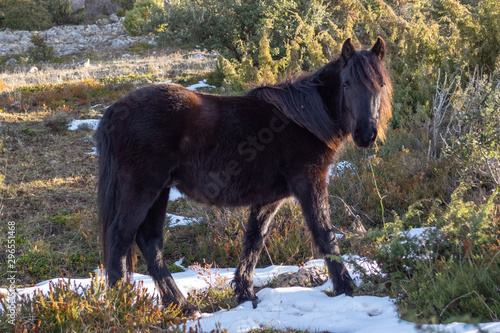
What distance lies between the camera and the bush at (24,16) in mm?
35469

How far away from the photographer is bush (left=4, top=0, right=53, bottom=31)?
35.5 metres

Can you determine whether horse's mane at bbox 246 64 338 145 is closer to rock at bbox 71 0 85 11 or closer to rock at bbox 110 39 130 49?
rock at bbox 110 39 130 49

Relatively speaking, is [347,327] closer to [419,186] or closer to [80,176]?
[419,186]

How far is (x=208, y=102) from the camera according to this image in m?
3.89

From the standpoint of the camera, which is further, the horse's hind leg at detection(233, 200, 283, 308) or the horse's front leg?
the horse's hind leg at detection(233, 200, 283, 308)

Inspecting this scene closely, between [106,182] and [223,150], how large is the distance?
1.15m

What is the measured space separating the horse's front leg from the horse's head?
0.58 m

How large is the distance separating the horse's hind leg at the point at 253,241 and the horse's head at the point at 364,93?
1142mm

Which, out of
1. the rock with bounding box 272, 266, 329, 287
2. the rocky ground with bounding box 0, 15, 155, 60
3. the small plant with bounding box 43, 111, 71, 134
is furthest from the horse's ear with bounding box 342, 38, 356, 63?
the rocky ground with bounding box 0, 15, 155, 60

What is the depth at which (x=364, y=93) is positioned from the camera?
3.61 meters

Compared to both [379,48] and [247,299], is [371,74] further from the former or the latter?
[247,299]

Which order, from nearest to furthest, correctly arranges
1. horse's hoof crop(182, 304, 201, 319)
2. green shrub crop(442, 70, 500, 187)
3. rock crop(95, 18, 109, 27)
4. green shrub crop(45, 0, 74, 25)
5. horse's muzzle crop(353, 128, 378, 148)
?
1. horse's muzzle crop(353, 128, 378, 148)
2. horse's hoof crop(182, 304, 201, 319)
3. green shrub crop(442, 70, 500, 187)
4. green shrub crop(45, 0, 74, 25)
5. rock crop(95, 18, 109, 27)

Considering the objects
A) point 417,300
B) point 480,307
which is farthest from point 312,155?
point 480,307

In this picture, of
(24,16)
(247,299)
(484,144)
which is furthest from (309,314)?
(24,16)
